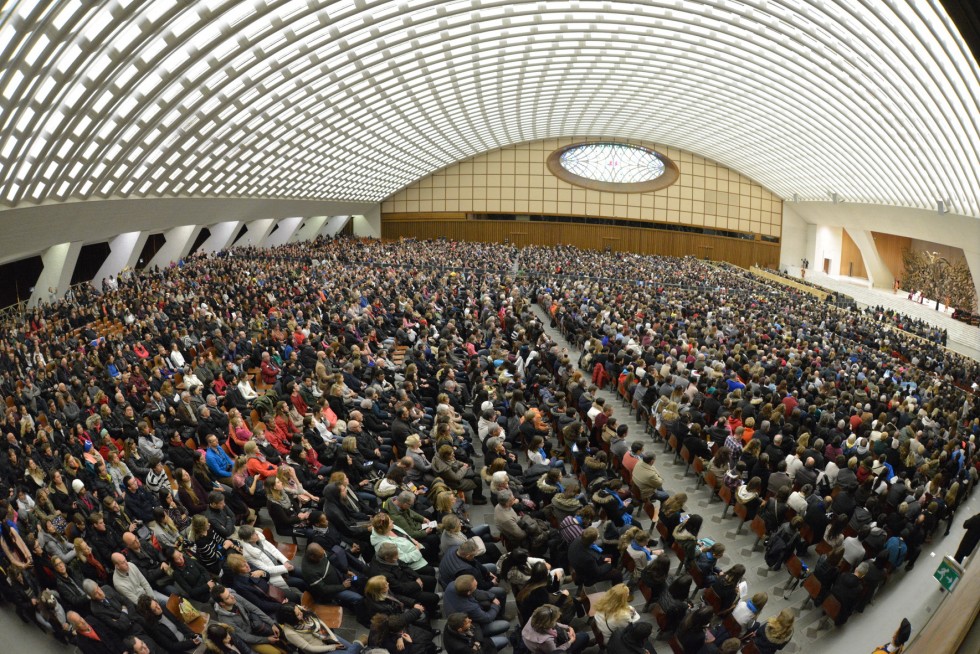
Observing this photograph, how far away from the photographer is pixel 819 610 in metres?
7.81

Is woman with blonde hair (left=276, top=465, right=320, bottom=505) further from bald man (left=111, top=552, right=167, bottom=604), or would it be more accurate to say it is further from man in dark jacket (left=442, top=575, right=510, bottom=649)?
man in dark jacket (left=442, top=575, right=510, bottom=649)

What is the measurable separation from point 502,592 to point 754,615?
8.65 feet

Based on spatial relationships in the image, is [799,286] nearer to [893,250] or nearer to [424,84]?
[893,250]

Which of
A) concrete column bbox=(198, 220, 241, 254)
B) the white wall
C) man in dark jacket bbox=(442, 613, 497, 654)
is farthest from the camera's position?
concrete column bbox=(198, 220, 241, 254)

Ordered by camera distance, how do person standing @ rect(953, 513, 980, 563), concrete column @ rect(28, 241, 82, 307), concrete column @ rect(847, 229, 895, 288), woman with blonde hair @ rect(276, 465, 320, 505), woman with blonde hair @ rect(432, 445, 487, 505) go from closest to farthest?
woman with blonde hair @ rect(276, 465, 320, 505) → person standing @ rect(953, 513, 980, 563) → woman with blonde hair @ rect(432, 445, 487, 505) → concrete column @ rect(28, 241, 82, 307) → concrete column @ rect(847, 229, 895, 288)

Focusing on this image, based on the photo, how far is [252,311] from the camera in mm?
20109

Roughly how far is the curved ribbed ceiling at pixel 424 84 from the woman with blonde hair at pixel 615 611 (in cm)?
1345

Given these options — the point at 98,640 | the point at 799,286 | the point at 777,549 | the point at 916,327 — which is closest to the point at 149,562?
the point at 98,640

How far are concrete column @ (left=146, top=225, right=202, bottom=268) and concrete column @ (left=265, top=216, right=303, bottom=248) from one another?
12997mm

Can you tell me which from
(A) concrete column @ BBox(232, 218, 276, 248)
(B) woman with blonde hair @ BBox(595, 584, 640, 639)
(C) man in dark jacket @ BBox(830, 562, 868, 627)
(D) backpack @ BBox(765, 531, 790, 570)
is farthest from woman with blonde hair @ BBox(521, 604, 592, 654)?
(A) concrete column @ BBox(232, 218, 276, 248)

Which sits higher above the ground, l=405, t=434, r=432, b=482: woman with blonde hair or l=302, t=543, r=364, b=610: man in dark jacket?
l=405, t=434, r=432, b=482: woman with blonde hair

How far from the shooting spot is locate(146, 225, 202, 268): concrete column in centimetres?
3375

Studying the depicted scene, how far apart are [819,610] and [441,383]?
7070mm

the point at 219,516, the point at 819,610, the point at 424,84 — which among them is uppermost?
the point at 424,84
